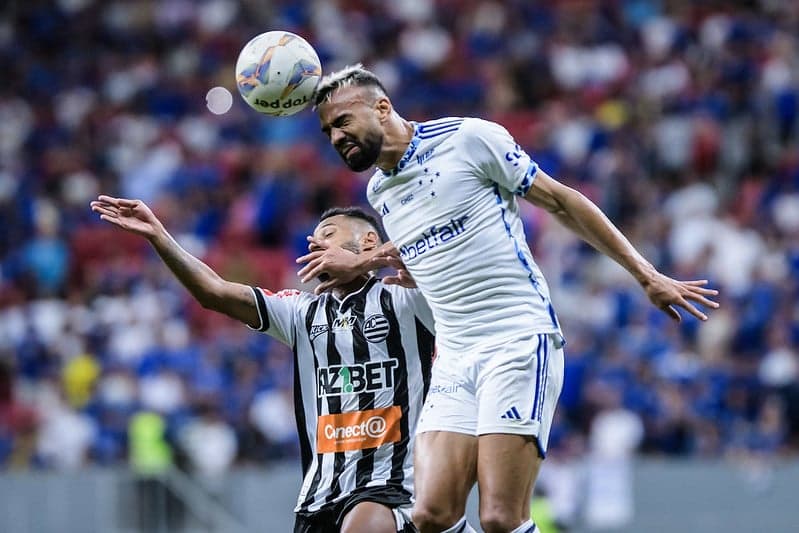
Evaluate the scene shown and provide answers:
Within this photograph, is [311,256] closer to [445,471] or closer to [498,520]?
[445,471]

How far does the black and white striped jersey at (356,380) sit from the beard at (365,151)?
0.74m

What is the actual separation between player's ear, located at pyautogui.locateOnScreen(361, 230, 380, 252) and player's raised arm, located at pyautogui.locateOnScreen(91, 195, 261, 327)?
1.79 feet

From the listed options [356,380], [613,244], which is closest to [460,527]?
[356,380]

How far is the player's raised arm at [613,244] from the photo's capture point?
211 inches

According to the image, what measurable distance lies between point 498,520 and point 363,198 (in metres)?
10.1

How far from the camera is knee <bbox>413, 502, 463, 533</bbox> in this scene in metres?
5.52

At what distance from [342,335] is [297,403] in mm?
388

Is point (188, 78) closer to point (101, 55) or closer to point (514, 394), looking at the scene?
point (101, 55)

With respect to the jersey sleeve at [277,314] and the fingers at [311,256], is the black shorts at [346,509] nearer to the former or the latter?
the jersey sleeve at [277,314]

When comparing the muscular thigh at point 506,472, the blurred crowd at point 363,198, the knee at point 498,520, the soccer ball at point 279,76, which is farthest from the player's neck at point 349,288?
the blurred crowd at point 363,198

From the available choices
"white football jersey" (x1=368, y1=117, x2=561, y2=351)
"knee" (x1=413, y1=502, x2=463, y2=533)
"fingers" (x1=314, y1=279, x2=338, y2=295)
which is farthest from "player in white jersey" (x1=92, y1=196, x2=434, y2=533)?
"white football jersey" (x1=368, y1=117, x2=561, y2=351)

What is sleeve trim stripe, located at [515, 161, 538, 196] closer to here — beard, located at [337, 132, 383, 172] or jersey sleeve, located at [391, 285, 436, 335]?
beard, located at [337, 132, 383, 172]

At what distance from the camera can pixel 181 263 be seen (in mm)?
5938

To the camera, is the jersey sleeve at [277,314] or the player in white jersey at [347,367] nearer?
the player in white jersey at [347,367]
